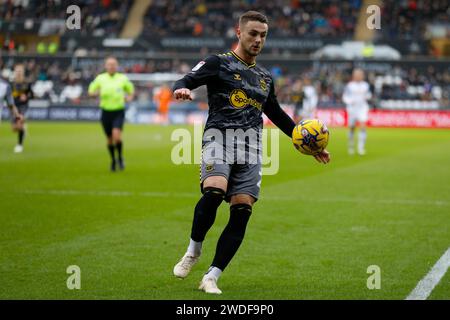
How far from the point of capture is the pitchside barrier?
38.0 metres

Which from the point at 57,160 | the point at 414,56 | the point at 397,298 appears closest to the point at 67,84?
the point at 414,56

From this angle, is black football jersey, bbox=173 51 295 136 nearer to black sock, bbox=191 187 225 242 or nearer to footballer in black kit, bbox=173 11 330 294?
footballer in black kit, bbox=173 11 330 294

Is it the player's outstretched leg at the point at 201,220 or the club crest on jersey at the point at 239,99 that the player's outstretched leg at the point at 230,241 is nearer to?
the player's outstretched leg at the point at 201,220

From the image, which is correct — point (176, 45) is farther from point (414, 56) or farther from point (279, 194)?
point (279, 194)

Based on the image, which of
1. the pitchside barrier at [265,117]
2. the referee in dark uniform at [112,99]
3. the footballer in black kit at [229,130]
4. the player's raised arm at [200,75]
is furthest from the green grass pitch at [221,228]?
the pitchside barrier at [265,117]

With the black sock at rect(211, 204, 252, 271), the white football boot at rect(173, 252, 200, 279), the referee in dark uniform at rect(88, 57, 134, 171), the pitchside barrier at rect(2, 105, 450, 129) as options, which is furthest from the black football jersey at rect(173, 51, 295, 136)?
the pitchside barrier at rect(2, 105, 450, 129)

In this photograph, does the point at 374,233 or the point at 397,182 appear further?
the point at 397,182

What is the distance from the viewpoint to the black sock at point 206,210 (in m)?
6.30

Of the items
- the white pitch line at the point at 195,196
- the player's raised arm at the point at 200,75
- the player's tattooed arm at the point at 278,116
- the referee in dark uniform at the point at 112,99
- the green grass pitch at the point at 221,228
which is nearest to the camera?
the player's raised arm at the point at 200,75

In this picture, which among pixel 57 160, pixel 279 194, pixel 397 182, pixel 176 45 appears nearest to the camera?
pixel 279 194

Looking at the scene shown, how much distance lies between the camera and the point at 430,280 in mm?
6652

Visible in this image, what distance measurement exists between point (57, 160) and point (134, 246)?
11.5 metres

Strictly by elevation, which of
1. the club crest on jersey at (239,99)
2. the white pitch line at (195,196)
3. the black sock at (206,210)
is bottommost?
the white pitch line at (195,196)
